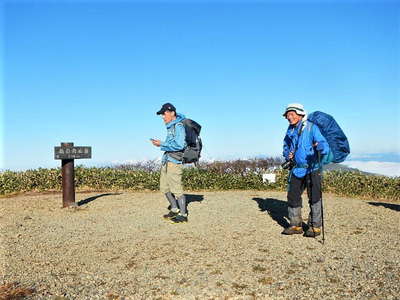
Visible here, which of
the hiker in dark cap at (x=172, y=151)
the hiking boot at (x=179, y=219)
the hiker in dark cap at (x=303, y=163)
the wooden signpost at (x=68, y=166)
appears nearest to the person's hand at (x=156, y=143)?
the hiker in dark cap at (x=172, y=151)

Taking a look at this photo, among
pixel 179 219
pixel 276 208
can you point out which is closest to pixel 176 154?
pixel 179 219

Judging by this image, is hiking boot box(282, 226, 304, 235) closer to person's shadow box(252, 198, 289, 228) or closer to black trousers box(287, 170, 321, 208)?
black trousers box(287, 170, 321, 208)

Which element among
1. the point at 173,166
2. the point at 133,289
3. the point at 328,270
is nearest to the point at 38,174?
the point at 173,166

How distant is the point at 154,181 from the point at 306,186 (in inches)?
278

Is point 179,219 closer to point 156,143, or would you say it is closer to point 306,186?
point 156,143

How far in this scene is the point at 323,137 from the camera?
5691 mm

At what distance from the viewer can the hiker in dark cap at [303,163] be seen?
225 inches

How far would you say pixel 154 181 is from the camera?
1229cm

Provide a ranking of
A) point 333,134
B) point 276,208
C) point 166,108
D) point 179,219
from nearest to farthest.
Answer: point 333,134
point 166,108
point 179,219
point 276,208

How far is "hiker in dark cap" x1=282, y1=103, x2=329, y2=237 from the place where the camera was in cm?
572

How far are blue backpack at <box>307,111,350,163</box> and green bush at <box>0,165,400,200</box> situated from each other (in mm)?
6162

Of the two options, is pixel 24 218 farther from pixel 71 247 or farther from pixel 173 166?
pixel 173 166

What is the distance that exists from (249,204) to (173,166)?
2.86 metres

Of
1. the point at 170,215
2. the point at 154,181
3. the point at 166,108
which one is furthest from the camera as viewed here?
the point at 154,181
